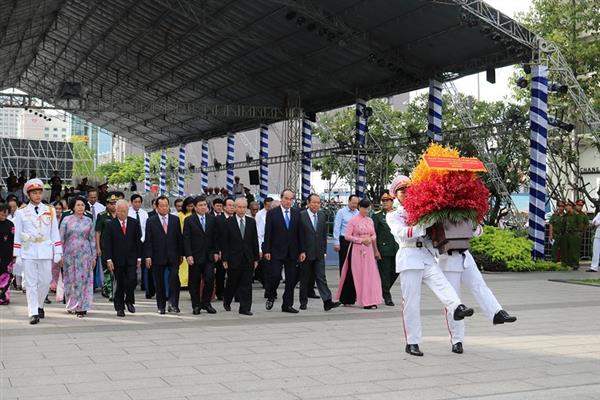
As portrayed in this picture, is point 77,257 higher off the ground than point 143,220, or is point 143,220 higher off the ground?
point 143,220

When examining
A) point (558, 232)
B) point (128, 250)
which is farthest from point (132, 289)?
point (558, 232)

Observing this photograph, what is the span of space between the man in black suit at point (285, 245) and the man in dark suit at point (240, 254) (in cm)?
→ 26

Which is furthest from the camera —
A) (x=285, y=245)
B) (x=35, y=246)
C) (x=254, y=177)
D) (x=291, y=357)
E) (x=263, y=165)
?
(x=263, y=165)

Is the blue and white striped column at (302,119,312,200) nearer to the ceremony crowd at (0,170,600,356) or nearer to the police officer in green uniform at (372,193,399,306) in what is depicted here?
the ceremony crowd at (0,170,600,356)

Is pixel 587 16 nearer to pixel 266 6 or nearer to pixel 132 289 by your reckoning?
pixel 266 6

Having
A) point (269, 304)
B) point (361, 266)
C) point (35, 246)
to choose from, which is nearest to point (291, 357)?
point (269, 304)

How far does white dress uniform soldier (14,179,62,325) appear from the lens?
9.59 metres

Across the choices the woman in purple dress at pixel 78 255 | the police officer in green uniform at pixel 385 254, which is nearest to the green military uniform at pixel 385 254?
the police officer in green uniform at pixel 385 254

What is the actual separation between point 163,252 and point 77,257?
1.19m

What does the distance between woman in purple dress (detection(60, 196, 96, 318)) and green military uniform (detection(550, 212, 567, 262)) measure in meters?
13.4

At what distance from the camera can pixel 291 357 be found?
730 cm

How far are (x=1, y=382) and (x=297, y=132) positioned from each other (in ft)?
86.0

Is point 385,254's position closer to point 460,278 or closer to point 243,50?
point 460,278

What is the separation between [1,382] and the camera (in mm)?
6098
